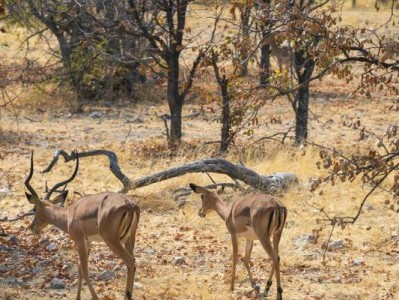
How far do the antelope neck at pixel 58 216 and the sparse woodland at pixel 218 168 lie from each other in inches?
23.7

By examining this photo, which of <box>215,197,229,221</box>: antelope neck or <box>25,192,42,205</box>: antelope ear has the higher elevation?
<box>25,192,42,205</box>: antelope ear

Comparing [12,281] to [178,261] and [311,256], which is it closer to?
[178,261]

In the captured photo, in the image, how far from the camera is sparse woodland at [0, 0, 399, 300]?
27.5 ft

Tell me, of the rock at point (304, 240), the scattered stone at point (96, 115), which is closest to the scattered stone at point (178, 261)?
the rock at point (304, 240)

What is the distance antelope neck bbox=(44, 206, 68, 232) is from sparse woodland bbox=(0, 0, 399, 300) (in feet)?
1.97

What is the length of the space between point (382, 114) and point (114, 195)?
46.3 ft

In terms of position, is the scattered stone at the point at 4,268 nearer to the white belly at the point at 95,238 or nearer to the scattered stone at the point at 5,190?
the white belly at the point at 95,238

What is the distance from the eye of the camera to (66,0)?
17.8 m

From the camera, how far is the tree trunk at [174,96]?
16203 millimetres

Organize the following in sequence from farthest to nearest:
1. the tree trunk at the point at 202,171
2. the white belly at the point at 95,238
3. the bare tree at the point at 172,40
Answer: the bare tree at the point at 172,40
the tree trunk at the point at 202,171
the white belly at the point at 95,238

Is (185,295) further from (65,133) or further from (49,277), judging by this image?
(65,133)

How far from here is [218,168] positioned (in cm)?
1207

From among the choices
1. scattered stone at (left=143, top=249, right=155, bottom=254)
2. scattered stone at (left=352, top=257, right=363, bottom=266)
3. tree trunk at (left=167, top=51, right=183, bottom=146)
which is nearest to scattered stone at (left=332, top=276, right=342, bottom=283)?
scattered stone at (left=352, top=257, right=363, bottom=266)

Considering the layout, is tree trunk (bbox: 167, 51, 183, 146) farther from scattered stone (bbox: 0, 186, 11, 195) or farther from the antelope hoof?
the antelope hoof
